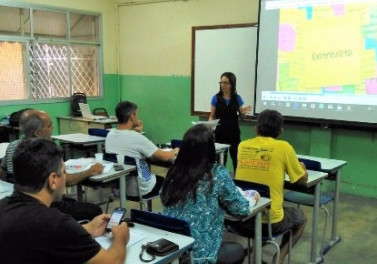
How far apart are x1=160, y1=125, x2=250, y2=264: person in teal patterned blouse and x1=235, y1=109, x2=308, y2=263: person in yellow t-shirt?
0.59m

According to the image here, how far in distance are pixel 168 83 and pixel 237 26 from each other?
1696mm

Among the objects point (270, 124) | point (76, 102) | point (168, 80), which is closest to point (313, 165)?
point (270, 124)

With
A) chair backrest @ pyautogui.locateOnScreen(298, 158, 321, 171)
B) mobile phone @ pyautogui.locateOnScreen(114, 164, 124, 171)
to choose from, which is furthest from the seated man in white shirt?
chair backrest @ pyautogui.locateOnScreen(298, 158, 321, 171)

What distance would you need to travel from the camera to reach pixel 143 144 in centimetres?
354

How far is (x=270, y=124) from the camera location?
288 cm

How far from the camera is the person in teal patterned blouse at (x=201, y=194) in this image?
7.01 ft

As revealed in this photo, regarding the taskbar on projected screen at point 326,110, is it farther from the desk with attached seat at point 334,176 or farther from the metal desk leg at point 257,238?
the metal desk leg at point 257,238

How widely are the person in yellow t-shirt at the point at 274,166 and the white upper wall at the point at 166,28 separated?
10.6 feet

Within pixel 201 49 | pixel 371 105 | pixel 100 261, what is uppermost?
pixel 201 49

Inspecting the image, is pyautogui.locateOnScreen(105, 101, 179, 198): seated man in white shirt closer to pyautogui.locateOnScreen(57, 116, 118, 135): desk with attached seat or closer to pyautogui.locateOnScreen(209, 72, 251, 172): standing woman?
pyautogui.locateOnScreen(209, 72, 251, 172): standing woman

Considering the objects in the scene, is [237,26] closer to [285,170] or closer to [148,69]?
[148,69]

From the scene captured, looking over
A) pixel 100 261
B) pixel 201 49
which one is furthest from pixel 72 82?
pixel 100 261

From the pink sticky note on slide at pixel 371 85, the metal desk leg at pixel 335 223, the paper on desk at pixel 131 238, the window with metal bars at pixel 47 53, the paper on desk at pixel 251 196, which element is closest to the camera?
the paper on desk at pixel 131 238

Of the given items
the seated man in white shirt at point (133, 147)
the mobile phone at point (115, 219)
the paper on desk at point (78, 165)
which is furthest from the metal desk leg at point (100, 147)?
the mobile phone at point (115, 219)
